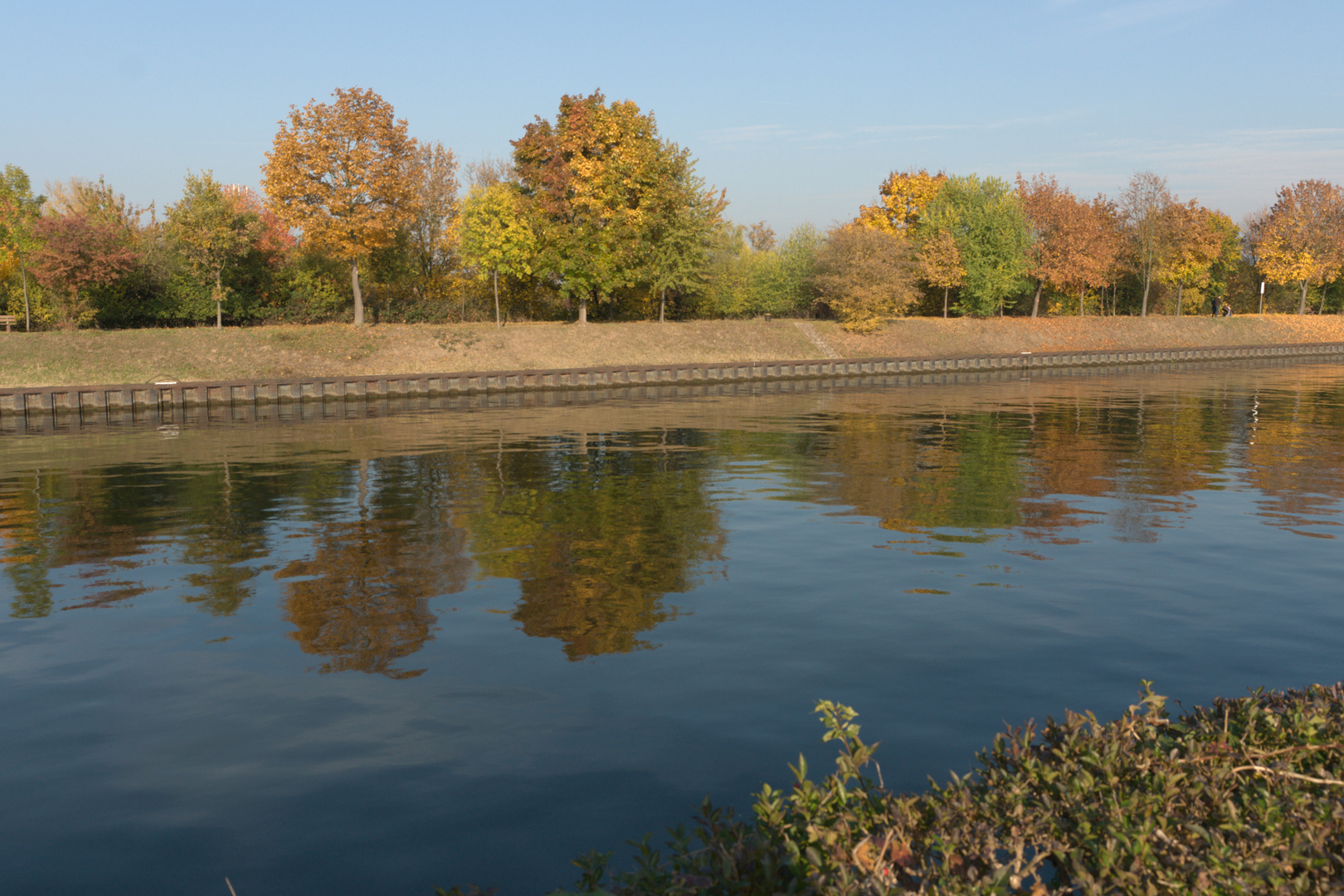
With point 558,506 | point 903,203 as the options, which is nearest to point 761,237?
point 903,203

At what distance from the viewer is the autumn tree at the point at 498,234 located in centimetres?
6156

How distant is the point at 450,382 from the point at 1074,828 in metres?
48.0

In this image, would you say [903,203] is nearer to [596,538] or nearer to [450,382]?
[450,382]

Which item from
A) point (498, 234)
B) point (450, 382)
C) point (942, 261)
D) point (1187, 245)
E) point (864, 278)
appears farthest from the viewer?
point (1187, 245)

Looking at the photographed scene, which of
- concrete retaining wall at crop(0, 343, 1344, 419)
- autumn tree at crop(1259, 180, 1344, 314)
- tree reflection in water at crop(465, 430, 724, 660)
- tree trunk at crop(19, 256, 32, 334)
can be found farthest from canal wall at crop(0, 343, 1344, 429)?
autumn tree at crop(1259, 180, 1344, 314)

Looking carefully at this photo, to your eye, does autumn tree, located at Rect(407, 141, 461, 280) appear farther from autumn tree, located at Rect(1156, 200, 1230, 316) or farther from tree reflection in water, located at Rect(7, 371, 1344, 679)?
autumn tree, located at Rect(1156, 200, 1230, 316)

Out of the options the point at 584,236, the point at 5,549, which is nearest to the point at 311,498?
the point at 5,549

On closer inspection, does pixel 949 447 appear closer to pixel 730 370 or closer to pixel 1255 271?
pixel 730 370

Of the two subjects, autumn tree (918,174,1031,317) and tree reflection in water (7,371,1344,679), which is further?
autumn tree (918,174,1031,317)

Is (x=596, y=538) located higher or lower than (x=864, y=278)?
lower

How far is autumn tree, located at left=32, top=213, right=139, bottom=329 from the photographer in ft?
171

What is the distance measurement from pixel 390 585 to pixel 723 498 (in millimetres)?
8225

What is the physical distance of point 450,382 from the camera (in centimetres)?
5022

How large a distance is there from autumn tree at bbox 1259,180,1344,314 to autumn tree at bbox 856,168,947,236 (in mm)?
36798
